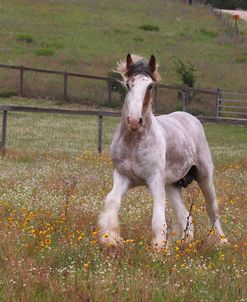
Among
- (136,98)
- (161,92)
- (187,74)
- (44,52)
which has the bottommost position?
(161,92)

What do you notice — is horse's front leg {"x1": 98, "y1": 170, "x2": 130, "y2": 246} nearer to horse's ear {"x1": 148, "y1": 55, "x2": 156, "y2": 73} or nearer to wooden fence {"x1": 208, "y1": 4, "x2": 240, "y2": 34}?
horse's ear {"x1": 148, "y1": 55, "x2": 156, "y2": 73}

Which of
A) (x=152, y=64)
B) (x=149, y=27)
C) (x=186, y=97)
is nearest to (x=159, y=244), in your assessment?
(x=152, y=64)

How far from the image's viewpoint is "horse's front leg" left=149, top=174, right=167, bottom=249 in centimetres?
759

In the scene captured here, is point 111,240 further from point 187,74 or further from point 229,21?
point 229,21

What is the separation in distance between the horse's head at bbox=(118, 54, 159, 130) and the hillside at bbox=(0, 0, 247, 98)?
1194 inches

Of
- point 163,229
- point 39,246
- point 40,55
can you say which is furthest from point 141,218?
point 40,55

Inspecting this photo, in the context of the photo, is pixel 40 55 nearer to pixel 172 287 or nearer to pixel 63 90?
pixel 63 90

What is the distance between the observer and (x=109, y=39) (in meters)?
51.8

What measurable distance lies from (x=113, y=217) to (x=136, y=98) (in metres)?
1.15

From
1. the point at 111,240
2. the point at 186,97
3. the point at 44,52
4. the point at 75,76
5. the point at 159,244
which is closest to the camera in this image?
the point at 111,240

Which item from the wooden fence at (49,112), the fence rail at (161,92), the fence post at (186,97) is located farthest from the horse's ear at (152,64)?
the fence rail at (161,92)

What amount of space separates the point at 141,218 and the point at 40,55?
1410 inches

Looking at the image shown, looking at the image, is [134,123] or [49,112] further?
[49,112]

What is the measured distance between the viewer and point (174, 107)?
36.8 m
